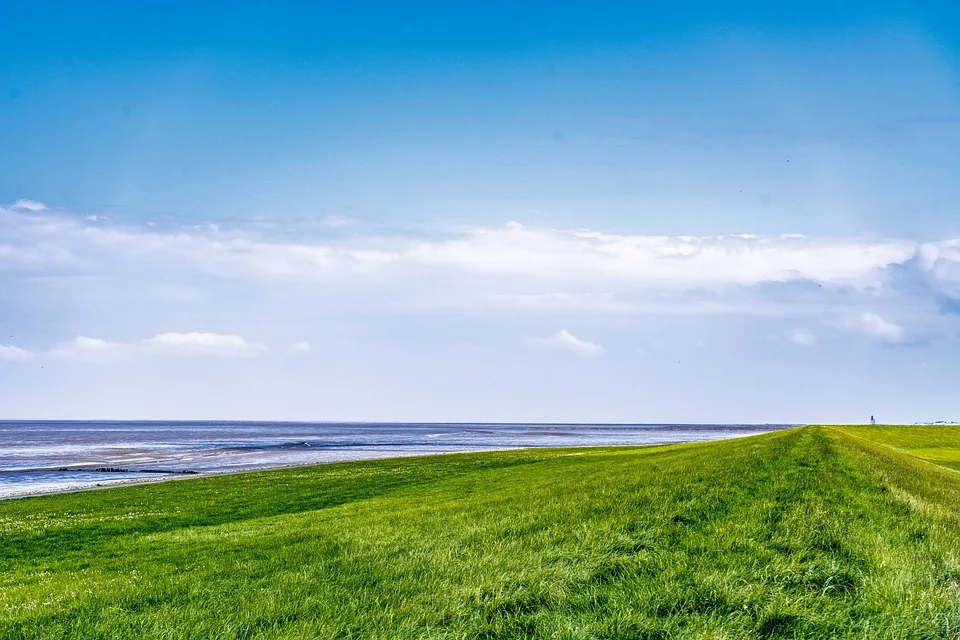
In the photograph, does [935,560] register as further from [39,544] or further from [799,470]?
[39,544]

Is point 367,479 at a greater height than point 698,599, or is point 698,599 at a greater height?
point 698,599

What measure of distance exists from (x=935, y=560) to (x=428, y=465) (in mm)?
45930

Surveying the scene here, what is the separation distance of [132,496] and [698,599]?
3605 centimetres

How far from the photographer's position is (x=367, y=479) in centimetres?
4034

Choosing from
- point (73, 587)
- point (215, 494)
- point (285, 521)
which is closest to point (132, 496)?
point (215, 494)

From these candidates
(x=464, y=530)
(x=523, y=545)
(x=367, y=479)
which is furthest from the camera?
(x=367, y=479)

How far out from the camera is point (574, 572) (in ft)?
27.4

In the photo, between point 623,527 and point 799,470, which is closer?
point 623,527

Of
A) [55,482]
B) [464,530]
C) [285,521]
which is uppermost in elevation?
[464,530]

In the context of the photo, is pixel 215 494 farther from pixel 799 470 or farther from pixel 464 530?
pixel 799 470

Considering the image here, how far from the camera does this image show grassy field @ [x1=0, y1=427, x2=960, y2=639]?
6902 mm

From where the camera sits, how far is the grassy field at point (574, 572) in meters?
6.90

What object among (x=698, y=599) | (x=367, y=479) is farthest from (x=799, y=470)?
(x=367, y=479)

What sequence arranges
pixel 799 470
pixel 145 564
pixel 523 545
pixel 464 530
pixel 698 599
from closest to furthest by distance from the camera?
pixel 698 599 → pixel 523 545 → pixel 464 530 → pixel 145 564 → pixel 799 470
